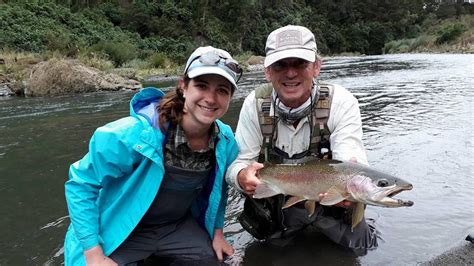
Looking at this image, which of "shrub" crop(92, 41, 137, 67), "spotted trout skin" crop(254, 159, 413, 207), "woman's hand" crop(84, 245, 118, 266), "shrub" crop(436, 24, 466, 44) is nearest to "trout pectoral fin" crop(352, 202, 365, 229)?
"spotted trout skin" crop(254, 159, 413, 207)

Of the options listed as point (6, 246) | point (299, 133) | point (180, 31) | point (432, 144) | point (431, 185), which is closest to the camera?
point (299, 133)

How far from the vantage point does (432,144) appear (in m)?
6.91

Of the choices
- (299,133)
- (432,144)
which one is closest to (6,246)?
(299,133)

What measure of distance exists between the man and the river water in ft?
0.70

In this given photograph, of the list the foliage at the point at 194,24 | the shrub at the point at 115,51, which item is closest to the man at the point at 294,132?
the foliage at the point at 194,24

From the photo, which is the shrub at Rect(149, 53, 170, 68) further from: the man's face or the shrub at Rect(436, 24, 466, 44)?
the shrub at Rect(436, 24, 466, 44)

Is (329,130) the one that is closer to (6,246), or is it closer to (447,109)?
(6,246)

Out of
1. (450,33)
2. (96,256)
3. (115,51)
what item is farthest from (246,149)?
(450,33)

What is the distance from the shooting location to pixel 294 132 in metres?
3.43

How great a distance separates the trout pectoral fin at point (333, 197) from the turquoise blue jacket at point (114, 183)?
3.59 feet

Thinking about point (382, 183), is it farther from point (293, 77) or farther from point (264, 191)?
point (293, 77)

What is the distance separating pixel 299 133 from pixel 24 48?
29155 millimetres

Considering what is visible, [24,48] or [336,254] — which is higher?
[24,48]

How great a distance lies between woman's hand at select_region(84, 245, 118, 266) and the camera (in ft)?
8.91
